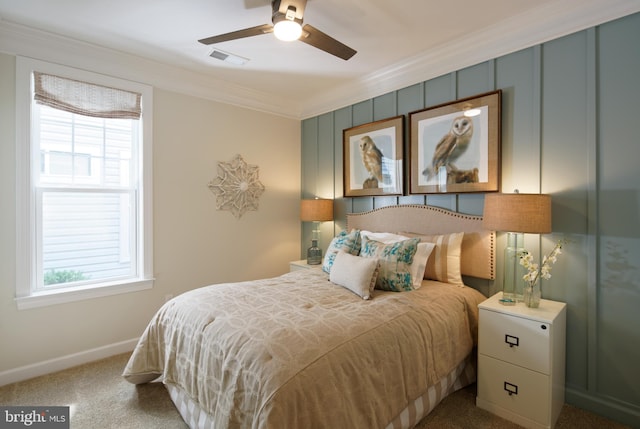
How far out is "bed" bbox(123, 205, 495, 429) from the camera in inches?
53.7

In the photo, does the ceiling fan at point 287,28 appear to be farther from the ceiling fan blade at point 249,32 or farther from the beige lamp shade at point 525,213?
the beige lamp shade at point 525,213

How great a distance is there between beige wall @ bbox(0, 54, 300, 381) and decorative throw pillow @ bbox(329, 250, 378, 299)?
5.80 ft

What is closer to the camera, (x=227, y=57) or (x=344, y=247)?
(x=344, y=247)

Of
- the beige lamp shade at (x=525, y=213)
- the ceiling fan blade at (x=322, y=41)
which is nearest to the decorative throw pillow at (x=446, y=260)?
the beige lamp shade at (x=525, y=213)

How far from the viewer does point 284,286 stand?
2.45m

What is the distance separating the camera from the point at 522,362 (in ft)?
6.38

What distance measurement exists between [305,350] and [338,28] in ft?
7.65

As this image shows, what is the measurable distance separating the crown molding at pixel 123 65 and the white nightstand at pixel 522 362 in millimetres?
3264

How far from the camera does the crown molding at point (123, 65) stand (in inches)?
98.1

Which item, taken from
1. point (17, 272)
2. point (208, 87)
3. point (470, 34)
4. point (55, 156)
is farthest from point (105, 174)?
point (470, 34)

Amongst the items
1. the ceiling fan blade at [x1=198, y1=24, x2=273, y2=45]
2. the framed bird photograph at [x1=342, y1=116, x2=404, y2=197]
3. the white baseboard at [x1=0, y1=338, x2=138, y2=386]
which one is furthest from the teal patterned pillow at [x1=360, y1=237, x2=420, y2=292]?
the white baseboard at [x1=0, y1=338, x2=138, y2=386]

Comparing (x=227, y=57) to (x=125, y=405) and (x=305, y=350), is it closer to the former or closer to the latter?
(x=305, y=350)

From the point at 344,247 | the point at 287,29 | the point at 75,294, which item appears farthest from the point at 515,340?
the point at 75,294

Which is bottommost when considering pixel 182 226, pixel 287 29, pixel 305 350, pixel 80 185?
pixel 305 350
